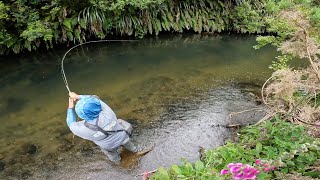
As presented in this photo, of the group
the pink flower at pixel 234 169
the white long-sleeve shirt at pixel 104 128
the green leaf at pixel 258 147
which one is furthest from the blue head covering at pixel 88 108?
the pink flower at pixel 234 169

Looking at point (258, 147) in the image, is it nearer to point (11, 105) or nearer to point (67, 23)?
point (11, 105)

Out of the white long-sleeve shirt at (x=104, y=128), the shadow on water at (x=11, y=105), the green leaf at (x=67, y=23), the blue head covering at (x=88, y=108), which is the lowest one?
the shadow on water at (x=11, y=105)

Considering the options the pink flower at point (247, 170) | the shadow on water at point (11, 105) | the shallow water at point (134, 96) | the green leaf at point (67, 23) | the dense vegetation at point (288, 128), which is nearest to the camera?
the pink flower at point (247, 170)

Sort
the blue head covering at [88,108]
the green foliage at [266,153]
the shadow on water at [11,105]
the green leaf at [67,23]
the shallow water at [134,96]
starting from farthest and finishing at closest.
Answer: the green leaf at [67,23] < the shadow on water at [11,105] < the shallow water at [134,96] < the blue head covering at [88,108] < the green foliage at [266,153]

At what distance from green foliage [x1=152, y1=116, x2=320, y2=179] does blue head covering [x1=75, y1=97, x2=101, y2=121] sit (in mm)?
1279

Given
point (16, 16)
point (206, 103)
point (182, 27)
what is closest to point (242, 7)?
point (182, 27)

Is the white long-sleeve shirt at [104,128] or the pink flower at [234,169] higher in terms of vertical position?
the pink flower at [234,169]

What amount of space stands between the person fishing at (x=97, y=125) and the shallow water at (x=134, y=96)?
0.61 metres

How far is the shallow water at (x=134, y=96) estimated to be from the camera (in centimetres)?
588

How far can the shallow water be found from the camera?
5.88 m

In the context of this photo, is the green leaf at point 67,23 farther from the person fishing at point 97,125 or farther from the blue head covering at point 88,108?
the blue head covering at point 88,108

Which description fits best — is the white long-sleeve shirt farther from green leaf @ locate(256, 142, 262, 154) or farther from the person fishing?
green leaf @ locate(256, 142, 262, 154)

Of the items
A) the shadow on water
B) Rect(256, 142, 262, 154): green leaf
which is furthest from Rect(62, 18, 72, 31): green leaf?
Rect(256, 142, 262, 154): green leaf

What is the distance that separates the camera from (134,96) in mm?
7875
